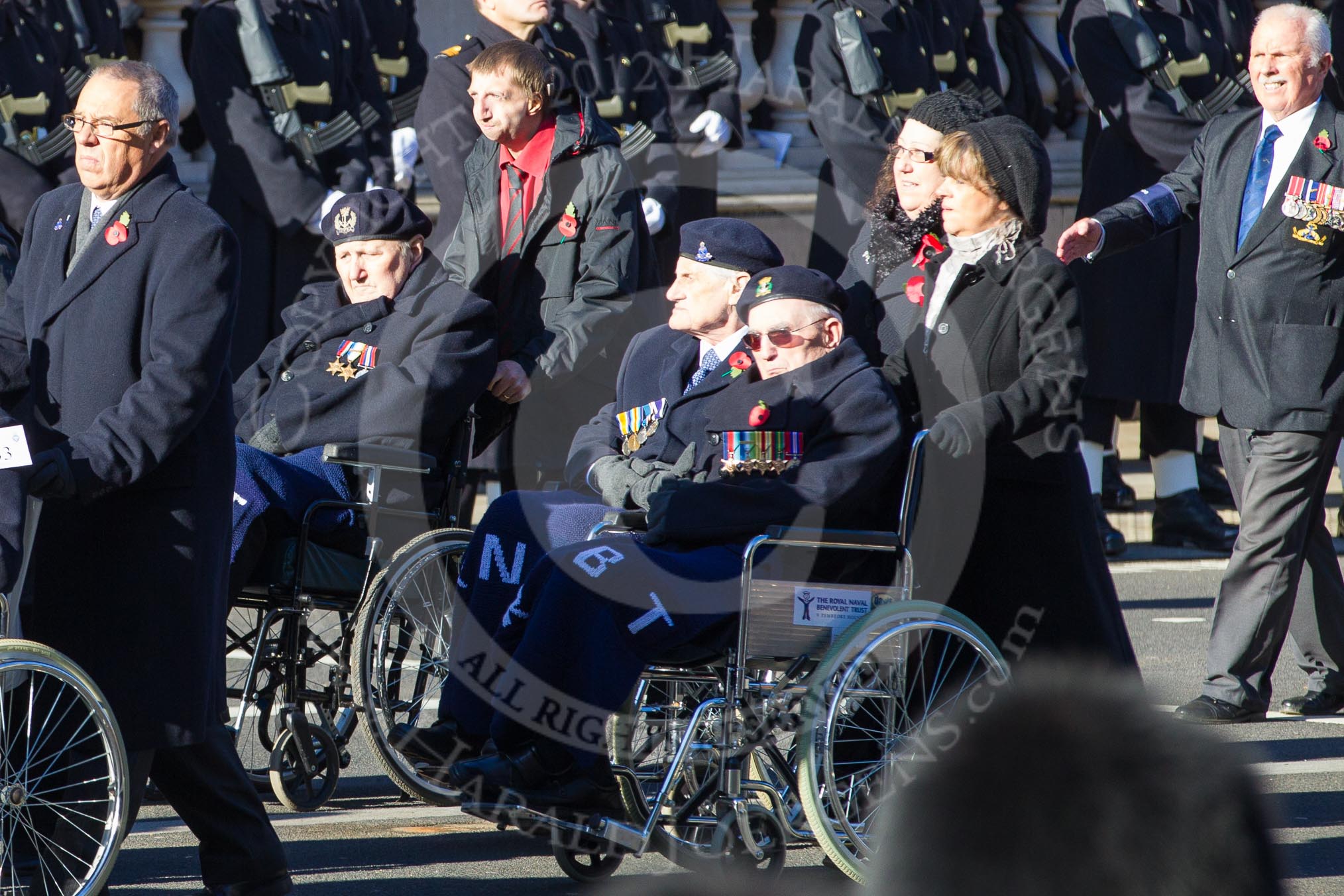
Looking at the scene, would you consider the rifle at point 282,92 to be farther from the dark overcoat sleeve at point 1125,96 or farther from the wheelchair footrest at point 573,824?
the wheelchair footrest at point 573,824

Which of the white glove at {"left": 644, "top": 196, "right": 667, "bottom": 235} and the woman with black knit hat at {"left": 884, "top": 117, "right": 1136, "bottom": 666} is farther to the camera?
the white glove at {"left": 644, "top": 196, "right": 667, "bottom": 235}

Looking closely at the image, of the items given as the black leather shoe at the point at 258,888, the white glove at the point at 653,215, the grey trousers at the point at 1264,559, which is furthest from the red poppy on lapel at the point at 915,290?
the white glove at the point at 653,215

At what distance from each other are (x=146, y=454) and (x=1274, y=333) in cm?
328

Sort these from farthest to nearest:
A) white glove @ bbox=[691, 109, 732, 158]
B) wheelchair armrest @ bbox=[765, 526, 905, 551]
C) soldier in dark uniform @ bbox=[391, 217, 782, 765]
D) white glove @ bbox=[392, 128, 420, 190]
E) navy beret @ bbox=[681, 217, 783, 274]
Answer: white glove @ bbox=[691, 109, 732, 158] → white glove @ bbox=[392, 128, 420, 190] → navy beret @ bbox=[681, 217, 783, 274] → soldier in dark uniform @ bbox=[391, 217, 782, 765] → wheelchair armrest @ bbox=[765, 526, 905, 551]

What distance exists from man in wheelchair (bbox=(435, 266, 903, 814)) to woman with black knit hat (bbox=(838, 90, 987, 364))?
0.93 ft

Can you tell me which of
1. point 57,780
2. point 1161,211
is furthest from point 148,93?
point 1161,211

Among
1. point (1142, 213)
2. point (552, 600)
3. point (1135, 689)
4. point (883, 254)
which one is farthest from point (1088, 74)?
point (1135, 689)

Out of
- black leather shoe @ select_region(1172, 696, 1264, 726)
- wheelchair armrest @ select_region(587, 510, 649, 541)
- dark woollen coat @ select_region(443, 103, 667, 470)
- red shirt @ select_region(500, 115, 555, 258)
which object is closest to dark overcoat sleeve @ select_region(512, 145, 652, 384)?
dark woollen coat @ select_region(443, 103, 667, 470)

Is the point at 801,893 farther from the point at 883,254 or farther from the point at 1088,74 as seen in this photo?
the point at 1088,74

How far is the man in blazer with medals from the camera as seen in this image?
5.35 metres

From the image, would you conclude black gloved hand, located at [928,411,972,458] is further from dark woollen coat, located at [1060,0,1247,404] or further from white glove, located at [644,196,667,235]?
dark woollen coat, located at [1060,0,1247,404]

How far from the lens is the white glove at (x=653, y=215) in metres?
7.44

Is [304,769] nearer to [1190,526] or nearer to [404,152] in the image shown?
[404,152]

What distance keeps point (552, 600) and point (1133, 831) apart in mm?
2918
